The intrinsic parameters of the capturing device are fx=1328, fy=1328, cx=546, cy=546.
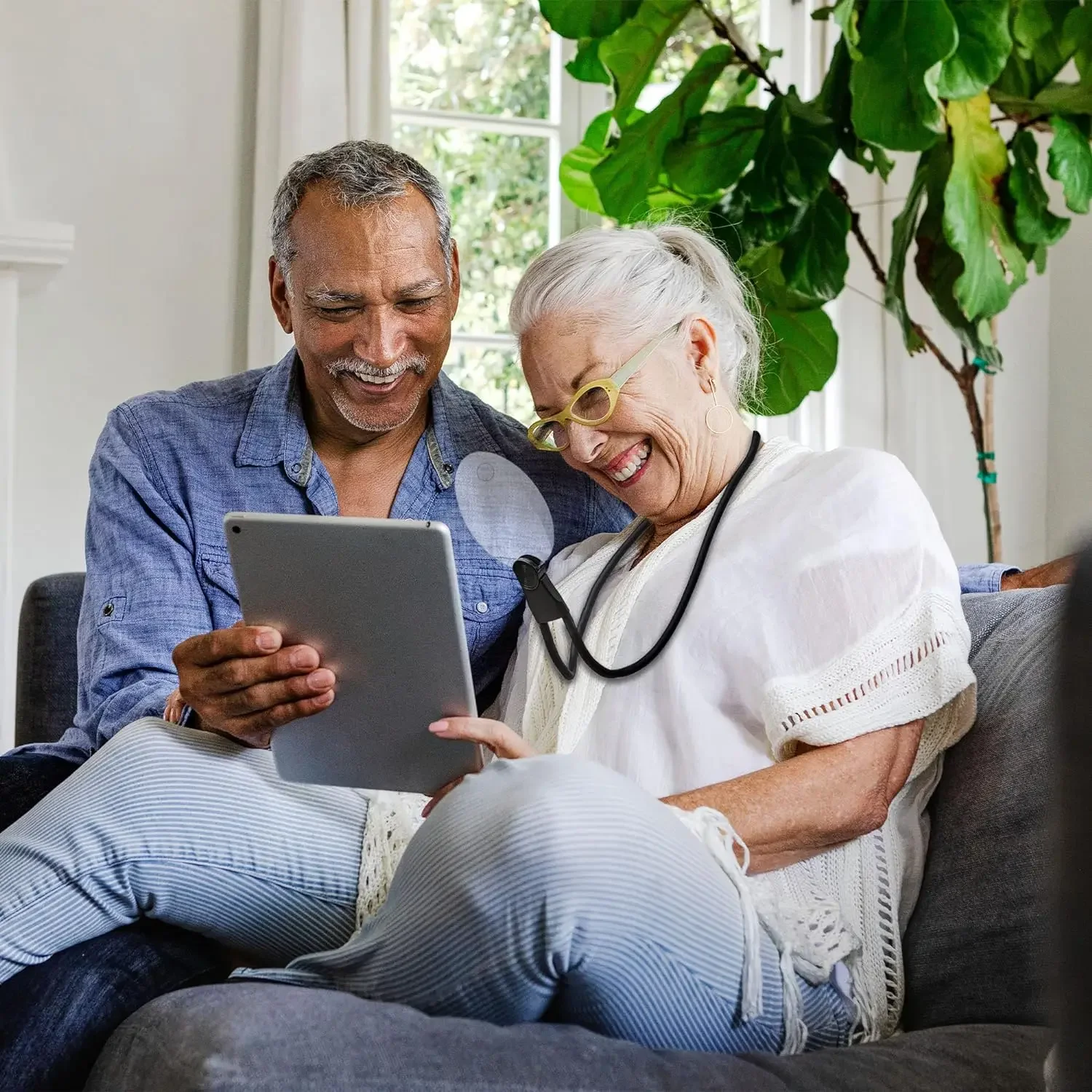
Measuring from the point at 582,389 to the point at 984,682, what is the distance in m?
0.52

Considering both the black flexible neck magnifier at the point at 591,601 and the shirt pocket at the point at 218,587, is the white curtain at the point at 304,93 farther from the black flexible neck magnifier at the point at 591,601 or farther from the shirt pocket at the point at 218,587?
the black flexible neck magnifier at the point at 591,601

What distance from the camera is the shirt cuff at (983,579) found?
157 cm

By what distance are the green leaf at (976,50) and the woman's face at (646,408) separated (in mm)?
822

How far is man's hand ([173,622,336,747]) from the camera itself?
1196mm

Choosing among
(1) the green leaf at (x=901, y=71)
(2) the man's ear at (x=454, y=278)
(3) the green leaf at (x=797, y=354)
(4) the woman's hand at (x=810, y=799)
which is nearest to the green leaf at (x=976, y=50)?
(1) the green leaf at (x=901, y=71)

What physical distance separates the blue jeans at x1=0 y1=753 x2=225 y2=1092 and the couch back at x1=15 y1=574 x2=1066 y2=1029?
667 mm

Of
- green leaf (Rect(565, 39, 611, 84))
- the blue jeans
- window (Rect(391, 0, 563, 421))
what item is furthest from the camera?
window (Rect(391, 0, 563, 421))

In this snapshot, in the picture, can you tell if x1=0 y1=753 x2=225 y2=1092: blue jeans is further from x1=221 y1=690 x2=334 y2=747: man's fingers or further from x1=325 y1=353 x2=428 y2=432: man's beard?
x1=325 y1=353 x2=428 y2=432: man's beard

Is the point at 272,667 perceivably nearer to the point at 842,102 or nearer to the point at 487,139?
the point at 842,102

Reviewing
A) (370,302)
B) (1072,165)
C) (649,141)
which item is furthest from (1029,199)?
(370,302)

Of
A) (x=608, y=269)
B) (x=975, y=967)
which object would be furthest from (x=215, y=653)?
(x=975, y=967)

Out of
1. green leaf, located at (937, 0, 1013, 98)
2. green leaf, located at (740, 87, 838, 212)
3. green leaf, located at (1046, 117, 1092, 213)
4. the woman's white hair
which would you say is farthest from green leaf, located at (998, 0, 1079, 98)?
the woman's white hair

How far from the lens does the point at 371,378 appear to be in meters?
1.72

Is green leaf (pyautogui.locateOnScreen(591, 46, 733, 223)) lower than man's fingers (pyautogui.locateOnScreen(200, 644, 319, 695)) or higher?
higher
